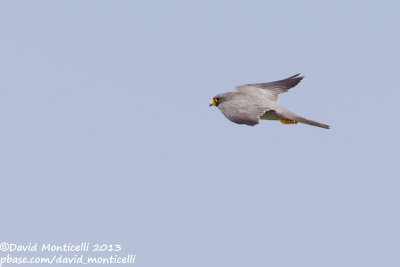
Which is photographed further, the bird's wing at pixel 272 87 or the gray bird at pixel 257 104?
the bird's wing at pixel 272 87

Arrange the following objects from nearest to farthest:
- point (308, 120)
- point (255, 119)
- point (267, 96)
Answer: point (255, 119) → point (308, 120) → point (267, 96)

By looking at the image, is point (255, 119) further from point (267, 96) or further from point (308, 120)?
Answer: point (267, 96)

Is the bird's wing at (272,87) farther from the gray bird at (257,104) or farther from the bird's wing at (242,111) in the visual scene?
the bird's wing at (242,111)

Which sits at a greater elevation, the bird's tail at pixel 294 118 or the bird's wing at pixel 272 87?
the bird's wing at pixel 272 87

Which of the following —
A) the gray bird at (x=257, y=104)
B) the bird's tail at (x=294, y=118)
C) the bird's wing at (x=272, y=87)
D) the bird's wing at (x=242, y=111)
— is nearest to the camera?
the bird's wing at (x=242, y=111)

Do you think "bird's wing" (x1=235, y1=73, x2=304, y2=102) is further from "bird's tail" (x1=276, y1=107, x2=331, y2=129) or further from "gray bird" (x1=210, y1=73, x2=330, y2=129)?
"bird's tail" (x1=276, y1=107, x2=331, y2=129)

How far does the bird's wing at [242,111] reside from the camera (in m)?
17.9

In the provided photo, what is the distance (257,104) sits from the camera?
19.8 meters

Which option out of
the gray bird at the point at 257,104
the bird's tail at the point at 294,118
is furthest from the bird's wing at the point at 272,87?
the bird's tail at the point at 294,118

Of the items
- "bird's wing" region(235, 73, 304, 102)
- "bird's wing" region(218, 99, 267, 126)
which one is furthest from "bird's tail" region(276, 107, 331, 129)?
"bird's wing" region(235, 73, 304, 102)

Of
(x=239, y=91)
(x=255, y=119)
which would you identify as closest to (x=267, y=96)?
(x=239, y=91)

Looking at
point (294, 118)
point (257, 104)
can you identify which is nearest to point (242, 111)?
point (257, 104)

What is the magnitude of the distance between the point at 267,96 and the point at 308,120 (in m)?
2.47

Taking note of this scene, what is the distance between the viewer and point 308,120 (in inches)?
789
